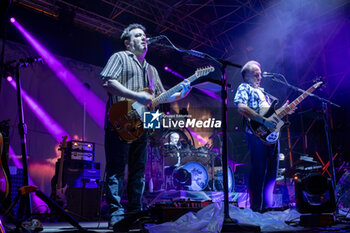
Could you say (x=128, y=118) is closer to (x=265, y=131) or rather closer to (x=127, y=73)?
(x=127, y=73)

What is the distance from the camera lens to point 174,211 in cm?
272

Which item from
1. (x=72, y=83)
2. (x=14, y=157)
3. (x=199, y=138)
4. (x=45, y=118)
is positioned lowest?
(x=14, y=157)

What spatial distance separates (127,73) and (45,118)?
6.09 metres

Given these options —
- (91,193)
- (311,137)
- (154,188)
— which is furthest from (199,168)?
(311,137)

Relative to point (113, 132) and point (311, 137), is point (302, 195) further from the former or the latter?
point (311, 137)

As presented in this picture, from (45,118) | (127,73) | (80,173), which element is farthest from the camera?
(45,118)

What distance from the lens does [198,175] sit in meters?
7.53

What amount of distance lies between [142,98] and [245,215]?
1.41 metres

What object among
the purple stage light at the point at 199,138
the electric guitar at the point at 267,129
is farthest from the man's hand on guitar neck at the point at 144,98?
the purple stage light at the point at 199,138

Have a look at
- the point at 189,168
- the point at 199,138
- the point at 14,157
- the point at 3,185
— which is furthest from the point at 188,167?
the point at 3,185

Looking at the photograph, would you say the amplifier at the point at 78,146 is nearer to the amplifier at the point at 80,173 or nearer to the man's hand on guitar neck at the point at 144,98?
the amplifier at the point at 80,173

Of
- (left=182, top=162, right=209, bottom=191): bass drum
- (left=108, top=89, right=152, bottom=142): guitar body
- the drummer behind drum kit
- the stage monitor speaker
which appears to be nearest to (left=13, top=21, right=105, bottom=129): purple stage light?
the drummer behind drum kit

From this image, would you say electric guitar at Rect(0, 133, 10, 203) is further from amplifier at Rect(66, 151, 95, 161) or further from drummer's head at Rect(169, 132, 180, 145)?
drummer's head at Rect(169, 132, 180, 145)

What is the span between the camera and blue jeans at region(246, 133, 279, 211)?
3561mm
